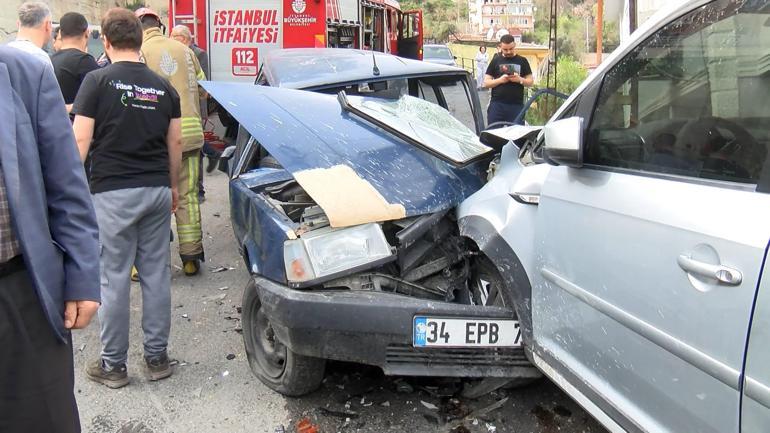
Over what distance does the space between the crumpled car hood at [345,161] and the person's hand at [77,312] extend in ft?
3.75

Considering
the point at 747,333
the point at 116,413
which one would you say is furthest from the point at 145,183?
the point at 747,333

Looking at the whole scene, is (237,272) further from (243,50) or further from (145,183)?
(243,50)

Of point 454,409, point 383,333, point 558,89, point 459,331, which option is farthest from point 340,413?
point 558,89

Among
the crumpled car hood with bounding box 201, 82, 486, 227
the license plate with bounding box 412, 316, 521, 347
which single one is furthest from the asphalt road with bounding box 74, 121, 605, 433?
the crumpled car hood with bounding box 201, 82, 486, 227

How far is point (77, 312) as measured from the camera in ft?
5.71

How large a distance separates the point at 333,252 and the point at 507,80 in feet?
16.6

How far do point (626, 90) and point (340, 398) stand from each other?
6.46 ft

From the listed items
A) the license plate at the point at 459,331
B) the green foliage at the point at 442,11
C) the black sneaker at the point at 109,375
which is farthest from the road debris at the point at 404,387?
the green foliage at the point at 442,11

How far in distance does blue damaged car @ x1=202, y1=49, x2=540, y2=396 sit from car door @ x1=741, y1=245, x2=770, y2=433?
41.9 inches

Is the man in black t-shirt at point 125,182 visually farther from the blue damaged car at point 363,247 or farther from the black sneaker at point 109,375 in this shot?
the blue damaged car at point 363,247

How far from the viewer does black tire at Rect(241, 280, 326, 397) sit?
2.96m

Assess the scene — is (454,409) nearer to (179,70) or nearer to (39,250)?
(39,250)

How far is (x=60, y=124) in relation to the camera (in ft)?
5.61

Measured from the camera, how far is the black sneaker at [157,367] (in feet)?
10.9
